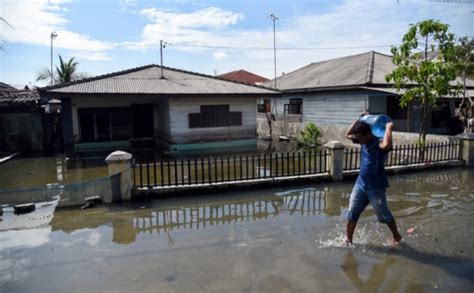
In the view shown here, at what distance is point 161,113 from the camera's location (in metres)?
18.4

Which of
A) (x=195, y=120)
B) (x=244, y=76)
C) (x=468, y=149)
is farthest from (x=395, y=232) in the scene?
(x=244, y=76)

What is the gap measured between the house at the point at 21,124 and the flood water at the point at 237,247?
10.1 metres

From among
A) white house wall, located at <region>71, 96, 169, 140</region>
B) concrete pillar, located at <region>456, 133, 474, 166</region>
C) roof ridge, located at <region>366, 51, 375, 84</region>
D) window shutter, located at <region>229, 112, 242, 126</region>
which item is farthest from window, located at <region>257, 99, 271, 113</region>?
concrete pillar, located at <region>456, 133, 474, 166</region>

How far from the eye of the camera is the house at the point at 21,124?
50.6 feet

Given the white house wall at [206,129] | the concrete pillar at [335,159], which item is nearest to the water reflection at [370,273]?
the concrete pillar at [335,159]

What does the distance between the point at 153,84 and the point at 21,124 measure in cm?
589

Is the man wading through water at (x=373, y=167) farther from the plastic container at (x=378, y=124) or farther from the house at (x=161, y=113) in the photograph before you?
the house at (x=161, y=113)

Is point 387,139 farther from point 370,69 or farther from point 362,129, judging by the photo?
point 370,69

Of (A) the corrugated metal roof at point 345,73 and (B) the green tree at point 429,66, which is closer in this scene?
(B) the green tree at point 429,66

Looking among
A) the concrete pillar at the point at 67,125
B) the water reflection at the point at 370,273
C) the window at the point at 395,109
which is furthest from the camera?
the window at the point at 395,109

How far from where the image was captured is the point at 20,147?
15617 millimetres

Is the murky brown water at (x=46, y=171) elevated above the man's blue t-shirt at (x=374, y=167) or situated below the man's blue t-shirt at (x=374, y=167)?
below

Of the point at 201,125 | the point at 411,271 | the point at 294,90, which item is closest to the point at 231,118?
the point at 201,125

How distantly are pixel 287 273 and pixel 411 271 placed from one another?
4.79 feet
